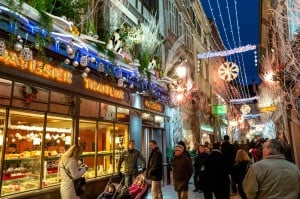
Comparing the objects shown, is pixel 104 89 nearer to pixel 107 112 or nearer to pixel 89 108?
pixel 107 112

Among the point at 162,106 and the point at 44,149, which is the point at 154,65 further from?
the point at 44,149

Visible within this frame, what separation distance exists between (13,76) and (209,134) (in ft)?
79.9

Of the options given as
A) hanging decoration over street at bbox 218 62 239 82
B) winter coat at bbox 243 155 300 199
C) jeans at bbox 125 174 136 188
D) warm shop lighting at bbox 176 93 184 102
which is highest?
hanging decoration over street at bbox 218 62 239 82

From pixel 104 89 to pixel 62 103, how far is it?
86.0 inches

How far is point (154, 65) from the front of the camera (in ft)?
42.7

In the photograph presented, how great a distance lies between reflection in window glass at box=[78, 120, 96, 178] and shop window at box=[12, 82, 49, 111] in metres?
1.86

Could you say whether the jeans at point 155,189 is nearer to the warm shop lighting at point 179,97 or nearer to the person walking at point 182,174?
the person walking at point 182,174

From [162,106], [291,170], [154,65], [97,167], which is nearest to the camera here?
[291,170]

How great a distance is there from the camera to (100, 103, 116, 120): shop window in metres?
10.3

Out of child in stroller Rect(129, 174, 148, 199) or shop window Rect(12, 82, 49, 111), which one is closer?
shop window Rect(12, 82, 49, 111)

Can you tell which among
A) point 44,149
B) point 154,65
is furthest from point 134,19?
point 44,149

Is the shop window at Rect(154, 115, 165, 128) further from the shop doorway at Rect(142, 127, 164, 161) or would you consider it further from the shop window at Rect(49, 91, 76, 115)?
the shop window at Rect(49, 91, 76, 115)

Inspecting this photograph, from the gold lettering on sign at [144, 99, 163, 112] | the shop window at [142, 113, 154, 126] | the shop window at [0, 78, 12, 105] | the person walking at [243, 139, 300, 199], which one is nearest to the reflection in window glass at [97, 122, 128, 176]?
the shop window at [142, 113, 154, 126]

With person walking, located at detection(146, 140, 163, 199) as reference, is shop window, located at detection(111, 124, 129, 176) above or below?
above
